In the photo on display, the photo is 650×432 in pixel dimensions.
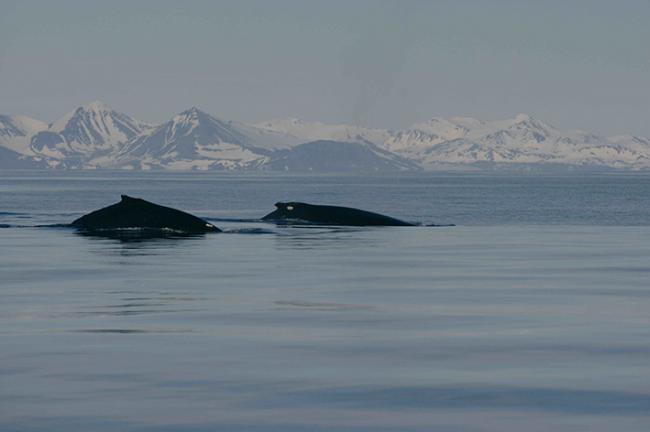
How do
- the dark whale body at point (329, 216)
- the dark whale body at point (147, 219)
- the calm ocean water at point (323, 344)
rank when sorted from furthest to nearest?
the dark whale body at point (329, 216)
the dark whale body at point (147, 219)
the calm ocean water at point (323, 344)

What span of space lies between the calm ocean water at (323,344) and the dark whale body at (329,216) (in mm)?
21421

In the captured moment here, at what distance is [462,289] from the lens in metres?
26.8

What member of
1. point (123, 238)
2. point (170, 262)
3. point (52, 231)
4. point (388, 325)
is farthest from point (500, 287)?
point (52, 231)

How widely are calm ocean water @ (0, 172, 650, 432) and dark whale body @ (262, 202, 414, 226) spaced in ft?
70.3

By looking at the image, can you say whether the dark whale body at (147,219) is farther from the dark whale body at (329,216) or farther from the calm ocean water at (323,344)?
the calm ocean water at (323,344)

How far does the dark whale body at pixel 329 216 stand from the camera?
2296 inches

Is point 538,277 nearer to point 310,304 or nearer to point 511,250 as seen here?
point 310,304

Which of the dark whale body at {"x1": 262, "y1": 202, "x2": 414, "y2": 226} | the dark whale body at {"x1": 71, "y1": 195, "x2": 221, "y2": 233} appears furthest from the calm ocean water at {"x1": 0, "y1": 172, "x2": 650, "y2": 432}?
the dark whale body at {"x1": 262, "y1": 202, "x2": 414, "y2": 226}

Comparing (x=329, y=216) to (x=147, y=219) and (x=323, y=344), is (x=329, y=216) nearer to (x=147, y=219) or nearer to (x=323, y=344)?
(x=147, y=219)

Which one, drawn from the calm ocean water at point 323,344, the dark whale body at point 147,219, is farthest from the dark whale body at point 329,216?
the calm ocean water at point 323,344

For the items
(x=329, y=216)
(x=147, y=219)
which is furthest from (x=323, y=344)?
(x=329, y=216)

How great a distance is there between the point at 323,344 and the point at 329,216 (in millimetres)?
41278

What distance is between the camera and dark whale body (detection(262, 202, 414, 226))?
2296 inches

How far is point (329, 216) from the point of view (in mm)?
59219
